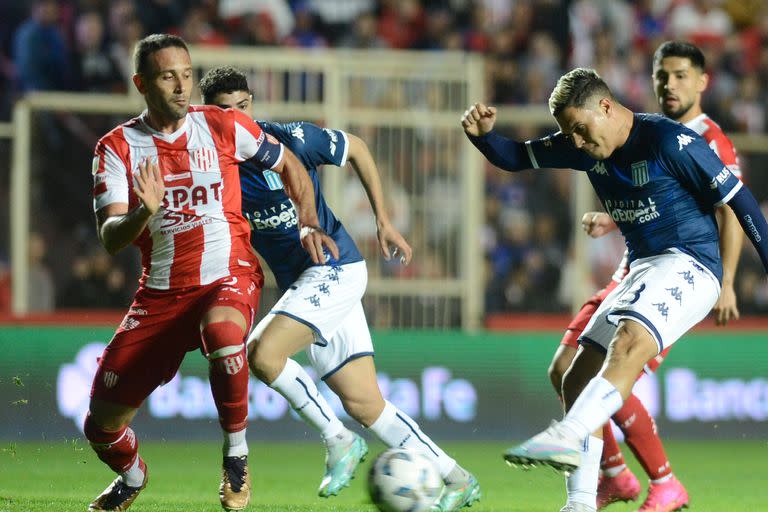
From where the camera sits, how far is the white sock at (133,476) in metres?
6.62

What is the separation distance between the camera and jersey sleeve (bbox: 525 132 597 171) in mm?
6527

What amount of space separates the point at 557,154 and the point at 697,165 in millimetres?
795

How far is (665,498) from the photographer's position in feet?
23.0

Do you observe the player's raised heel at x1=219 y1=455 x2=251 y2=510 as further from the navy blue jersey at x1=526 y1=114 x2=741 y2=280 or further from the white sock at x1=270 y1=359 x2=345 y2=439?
the navy blue jersey at x1=526 y1=114 x2=741 y2=280

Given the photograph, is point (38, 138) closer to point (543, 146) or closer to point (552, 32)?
point (543, 146)

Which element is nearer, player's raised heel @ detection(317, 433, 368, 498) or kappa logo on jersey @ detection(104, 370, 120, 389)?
kappa logo on jersey @ detection(104, 370, 120, 389)

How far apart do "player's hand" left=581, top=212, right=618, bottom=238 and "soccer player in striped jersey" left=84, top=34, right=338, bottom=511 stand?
5.28 ft

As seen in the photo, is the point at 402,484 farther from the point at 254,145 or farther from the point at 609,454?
the point at 254,145

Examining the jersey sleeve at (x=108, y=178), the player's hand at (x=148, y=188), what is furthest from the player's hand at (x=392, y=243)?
the player's hand at (x=148, y=188)

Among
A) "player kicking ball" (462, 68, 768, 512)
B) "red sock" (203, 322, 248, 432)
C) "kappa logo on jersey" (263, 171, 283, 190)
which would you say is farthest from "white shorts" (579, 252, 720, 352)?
"kappa logo on jersey" (263, 171, 283, 190)

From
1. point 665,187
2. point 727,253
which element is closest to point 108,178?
point 665,187

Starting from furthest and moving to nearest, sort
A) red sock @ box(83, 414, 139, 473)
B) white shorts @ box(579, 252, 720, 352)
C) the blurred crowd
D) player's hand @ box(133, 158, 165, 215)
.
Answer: the blurred crowd, red sock @ box(83, 414, 139, 473), white shorts @ box(579, 252, 720, 352), player's hand @ box(133, 158, 165, 215)

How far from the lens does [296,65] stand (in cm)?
1095

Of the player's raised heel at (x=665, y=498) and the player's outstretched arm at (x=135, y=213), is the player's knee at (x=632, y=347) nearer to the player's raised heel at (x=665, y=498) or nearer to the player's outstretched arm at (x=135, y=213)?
the player's raised heel at (x=665, y=498)
